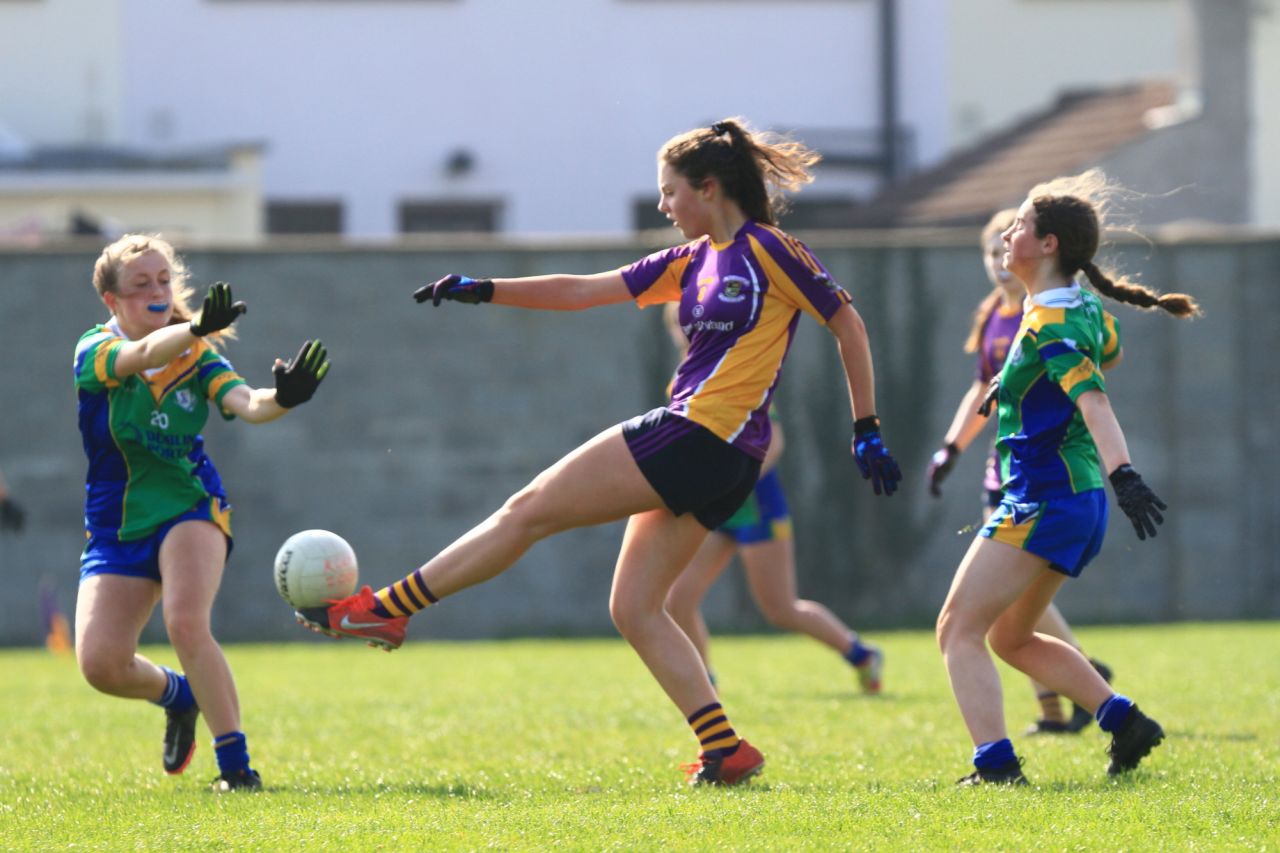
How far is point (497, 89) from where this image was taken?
22.8 meters

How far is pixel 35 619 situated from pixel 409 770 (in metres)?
9.09

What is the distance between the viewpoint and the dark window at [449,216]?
23266mm

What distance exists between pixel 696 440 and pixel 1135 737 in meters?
1.83

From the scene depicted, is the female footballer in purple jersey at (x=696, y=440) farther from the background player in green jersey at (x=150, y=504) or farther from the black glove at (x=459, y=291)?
the background player in green jersey at (x=150, y=504)

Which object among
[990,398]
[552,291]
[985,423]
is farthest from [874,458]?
[985,423]

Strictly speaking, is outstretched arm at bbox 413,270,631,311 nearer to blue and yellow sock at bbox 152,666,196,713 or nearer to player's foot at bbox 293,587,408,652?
player's foot at bbox 293,587,408,652

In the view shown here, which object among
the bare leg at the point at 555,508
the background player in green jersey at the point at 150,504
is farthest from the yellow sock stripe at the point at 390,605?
the background player in green jersey at the point at 150,504

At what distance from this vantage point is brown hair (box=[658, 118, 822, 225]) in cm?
631

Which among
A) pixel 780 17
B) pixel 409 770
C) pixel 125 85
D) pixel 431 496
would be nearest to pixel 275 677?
pixel 431 496

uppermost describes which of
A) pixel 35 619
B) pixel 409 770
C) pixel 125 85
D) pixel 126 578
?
pixel 125 85

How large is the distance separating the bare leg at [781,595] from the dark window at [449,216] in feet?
44.3

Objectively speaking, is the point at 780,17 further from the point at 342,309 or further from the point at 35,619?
the point at 35,619

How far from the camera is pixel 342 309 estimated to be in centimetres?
1530

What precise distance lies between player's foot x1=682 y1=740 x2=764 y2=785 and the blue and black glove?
102cm
